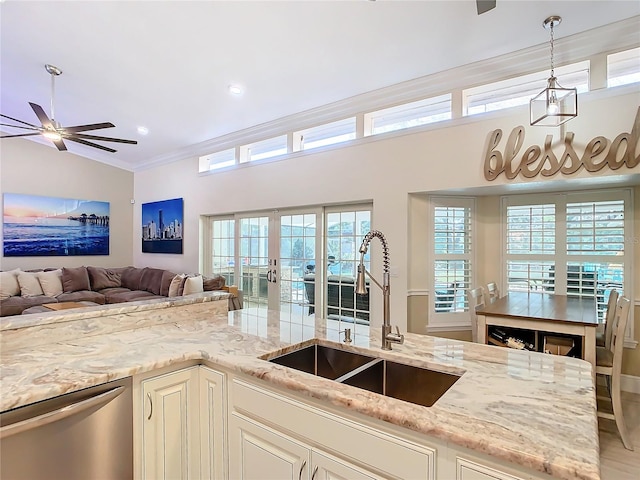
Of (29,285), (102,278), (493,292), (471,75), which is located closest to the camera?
(471,75)

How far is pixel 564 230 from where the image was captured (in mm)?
3654

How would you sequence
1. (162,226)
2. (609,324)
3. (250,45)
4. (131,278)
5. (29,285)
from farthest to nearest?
(162,226) < (131,278) < (29,285) < (250,45) < (609,324)

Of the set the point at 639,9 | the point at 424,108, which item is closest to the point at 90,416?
the point at 424,108

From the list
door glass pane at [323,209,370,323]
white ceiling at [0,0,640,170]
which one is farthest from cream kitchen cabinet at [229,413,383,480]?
door glass pane at [323,209,370,323]

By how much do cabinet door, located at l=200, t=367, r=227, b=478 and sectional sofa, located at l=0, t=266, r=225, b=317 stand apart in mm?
3689

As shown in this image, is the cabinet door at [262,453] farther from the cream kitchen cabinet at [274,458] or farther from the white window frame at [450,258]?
the white window frame at [450,258]

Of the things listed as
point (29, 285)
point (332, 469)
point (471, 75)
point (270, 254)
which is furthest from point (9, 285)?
point (471, 75)

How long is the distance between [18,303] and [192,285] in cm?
261

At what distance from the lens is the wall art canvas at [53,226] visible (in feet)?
20.1

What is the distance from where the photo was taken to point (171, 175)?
6.86 meters

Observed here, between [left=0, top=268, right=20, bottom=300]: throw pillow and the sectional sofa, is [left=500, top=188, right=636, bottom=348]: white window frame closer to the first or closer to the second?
the sectional sofa

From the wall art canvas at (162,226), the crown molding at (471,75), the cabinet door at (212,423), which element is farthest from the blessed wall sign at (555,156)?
the wall art canvas at (162,226)

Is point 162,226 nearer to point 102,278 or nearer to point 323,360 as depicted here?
point 102,278

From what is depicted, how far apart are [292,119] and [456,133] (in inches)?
88.1
